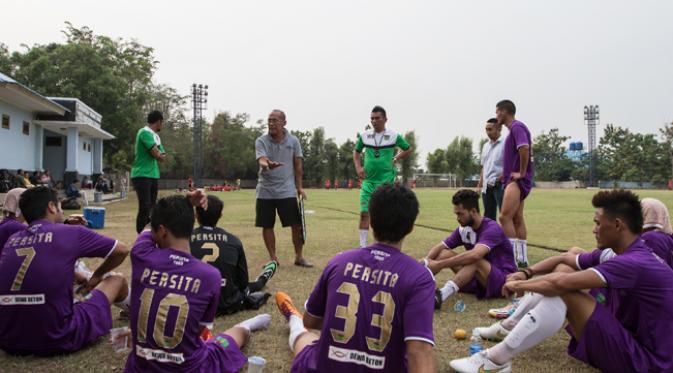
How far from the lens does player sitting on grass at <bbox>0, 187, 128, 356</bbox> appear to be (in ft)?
10.4

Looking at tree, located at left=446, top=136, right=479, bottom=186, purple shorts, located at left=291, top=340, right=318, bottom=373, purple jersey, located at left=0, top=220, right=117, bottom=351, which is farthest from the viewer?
tree, located at left=446, top=136, right=479, bottom=186

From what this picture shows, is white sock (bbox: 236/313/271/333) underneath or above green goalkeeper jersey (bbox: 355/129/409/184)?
underneath

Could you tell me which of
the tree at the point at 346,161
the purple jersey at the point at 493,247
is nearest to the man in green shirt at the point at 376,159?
the purple jersey at the point at 493,247

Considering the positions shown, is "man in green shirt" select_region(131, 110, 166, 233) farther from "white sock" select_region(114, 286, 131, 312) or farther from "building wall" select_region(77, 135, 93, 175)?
"building wall" select_region(77, 135, 93, 175)

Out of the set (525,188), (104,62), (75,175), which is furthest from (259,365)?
(104,62)

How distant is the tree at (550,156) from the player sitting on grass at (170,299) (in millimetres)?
109413

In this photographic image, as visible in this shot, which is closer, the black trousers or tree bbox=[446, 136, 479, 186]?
the black trousers

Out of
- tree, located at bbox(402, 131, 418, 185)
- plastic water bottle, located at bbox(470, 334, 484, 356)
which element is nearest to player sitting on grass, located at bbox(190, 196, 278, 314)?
plastic water bottle, located at bbox(470, 334, 484, 356)

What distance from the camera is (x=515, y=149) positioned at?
257 inches

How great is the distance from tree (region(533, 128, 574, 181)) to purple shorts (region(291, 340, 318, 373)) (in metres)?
109

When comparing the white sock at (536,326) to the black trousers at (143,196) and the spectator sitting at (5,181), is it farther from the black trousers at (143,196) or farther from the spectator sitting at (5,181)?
the spectator sitting at (5,181)

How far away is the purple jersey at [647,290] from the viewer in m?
2.70

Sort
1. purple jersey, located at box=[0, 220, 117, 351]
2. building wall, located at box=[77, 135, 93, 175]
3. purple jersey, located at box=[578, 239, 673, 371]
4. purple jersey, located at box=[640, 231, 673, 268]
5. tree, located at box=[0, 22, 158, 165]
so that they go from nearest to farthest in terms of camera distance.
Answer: purple jersey, located at box=[578, 239, 673, 371] → purple jersey, located at box=[0, 220, 117, 351] → purple jersey, located at box=[640, 231, 673, 268] → building wall, located at box=[77, 135, 93, 175] → tree, located at box=[0, 22, 158, 165]

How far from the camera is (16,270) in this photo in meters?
3.16
